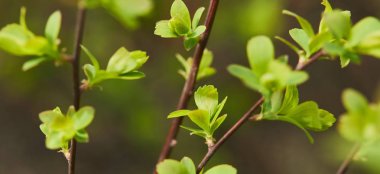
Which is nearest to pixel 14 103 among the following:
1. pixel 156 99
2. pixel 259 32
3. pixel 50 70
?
pixel 50 70

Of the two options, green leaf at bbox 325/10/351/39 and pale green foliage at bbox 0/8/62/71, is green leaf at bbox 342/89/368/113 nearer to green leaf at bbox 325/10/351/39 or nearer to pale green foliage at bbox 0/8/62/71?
green leaf at bbox 325/10/351/39

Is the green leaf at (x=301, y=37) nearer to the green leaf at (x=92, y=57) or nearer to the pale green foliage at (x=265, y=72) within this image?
the pale green foliage at (x=265, y=72)

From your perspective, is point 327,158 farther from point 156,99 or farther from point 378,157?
point 378,157

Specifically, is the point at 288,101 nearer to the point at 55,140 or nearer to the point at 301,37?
the point at 301,37

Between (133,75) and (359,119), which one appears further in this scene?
(133,75)

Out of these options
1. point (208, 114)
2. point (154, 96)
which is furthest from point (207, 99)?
point (154, 96)
